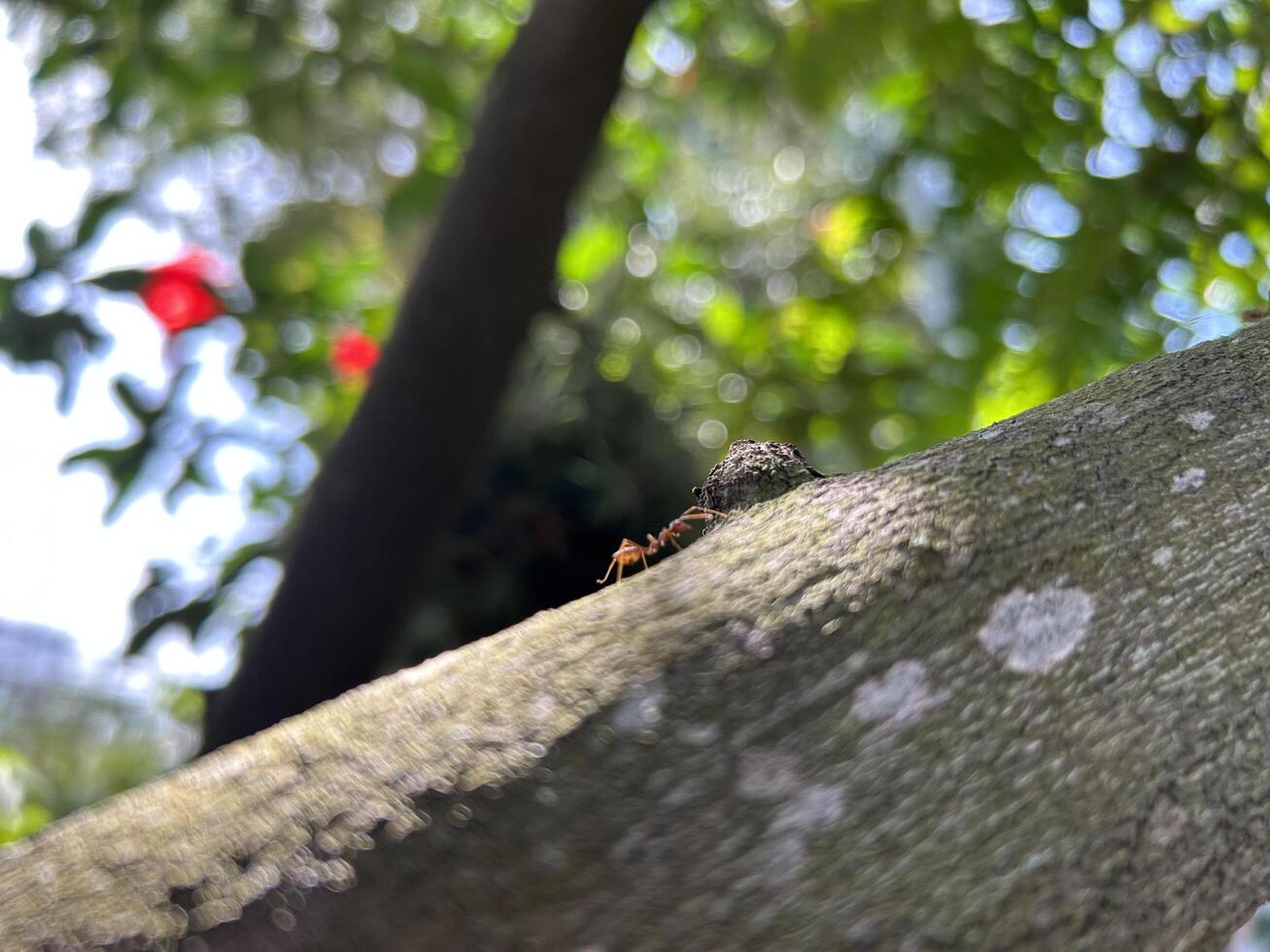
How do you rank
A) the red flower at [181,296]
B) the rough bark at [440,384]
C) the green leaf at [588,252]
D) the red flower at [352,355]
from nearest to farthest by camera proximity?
the rough bark at [440,384] < the red flower at [181,296] < the red flower at [352,355] < the green leaf at [588,252]

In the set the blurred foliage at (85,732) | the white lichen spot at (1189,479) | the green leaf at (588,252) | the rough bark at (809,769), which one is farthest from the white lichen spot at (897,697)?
the green leaf at (588,252)

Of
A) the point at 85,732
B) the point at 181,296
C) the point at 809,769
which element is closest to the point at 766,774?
the point at 809,769

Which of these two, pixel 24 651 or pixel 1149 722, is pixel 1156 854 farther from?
pixel 24 651

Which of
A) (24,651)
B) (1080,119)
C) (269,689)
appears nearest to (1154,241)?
(1080,119)

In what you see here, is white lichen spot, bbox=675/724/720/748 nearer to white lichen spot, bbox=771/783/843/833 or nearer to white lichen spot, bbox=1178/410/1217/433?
white lichen spot, bbox=771/783/843/833

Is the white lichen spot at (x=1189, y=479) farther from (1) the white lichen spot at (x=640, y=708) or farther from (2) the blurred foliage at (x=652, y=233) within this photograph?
(2) the blurred foliage at (x=652, y=233)

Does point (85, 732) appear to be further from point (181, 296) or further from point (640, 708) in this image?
point (640, 708)

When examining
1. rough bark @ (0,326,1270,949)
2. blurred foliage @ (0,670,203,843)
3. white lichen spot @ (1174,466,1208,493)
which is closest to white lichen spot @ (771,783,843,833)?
rough bark @ (0,326,1270,949)
